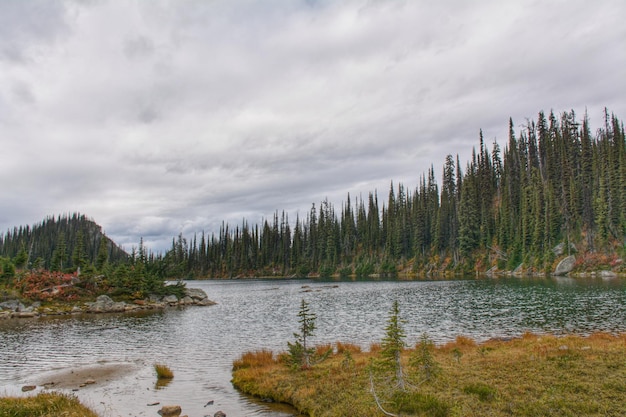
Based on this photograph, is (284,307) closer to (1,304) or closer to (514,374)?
(1,304)

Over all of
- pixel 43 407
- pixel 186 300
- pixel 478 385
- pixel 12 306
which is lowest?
pixel 186 300

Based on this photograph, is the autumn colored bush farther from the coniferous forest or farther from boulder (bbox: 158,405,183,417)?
boulder (bbox: 158,405,183,417)

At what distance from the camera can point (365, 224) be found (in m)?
182

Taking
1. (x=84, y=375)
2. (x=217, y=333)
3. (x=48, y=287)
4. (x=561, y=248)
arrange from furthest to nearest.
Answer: (x=561, y=248)
(x=48, y=287)
(x=217, y=333)
(x=84, y=375)

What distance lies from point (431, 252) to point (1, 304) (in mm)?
124464

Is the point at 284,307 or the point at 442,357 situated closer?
the point at 442,357

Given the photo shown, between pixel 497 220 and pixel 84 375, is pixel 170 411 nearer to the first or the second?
pixel 84 375

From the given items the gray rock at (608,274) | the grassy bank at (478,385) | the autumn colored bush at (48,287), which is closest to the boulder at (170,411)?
the grassy bank at (478,385)

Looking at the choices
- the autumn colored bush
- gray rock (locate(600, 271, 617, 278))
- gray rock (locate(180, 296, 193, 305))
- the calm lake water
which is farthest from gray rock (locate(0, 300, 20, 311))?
gray rock (locate(600, 271, 617, 278))

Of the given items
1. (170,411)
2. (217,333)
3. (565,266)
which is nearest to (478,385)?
(170,411)

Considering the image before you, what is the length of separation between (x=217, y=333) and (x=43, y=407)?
2550 centimetres

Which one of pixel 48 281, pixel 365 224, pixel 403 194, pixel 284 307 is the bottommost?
pixel 284 307

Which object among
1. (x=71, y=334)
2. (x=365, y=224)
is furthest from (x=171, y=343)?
(x=365, y=224)

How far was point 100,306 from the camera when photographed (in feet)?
198
